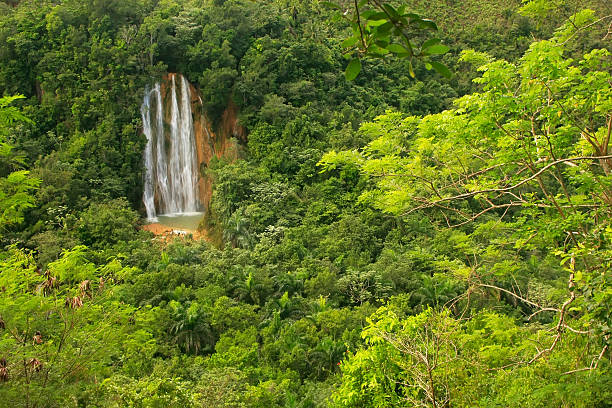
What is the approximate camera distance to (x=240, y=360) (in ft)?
25.6

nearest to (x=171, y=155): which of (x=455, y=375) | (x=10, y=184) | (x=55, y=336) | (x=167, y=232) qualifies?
(x=167, y=232)

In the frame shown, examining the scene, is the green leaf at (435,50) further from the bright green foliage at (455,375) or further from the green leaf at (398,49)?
the bright green foliage at (455,375)

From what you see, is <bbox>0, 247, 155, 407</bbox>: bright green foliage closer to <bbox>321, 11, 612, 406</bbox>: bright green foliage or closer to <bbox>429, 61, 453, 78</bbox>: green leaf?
<bbox>321, 11, 612, 406</bbox>: bright green foliage

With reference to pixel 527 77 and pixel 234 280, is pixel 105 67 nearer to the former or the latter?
pixel 234 280

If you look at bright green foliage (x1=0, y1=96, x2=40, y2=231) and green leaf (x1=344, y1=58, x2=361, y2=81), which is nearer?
green leaf (x1=344, y1=58, x2=361, y2=81)

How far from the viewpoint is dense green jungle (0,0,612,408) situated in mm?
3869

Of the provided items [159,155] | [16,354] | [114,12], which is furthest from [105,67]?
[16,354]

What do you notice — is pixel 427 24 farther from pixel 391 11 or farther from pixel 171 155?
pixel 171 155

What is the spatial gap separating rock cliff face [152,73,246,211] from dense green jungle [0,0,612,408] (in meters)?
0.09

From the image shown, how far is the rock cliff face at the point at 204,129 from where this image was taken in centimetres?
1844

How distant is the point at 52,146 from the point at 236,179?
715cm

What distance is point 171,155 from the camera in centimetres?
1827

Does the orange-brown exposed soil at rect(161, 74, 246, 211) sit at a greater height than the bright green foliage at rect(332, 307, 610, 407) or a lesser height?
greater

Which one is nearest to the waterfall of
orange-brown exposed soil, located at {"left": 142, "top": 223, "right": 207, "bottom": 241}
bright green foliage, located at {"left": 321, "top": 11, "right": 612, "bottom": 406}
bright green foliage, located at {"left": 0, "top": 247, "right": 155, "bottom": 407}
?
orange-brown exposed soil, located at {"left": 142, "top": 223, "right": 207, "bottom": 241}
